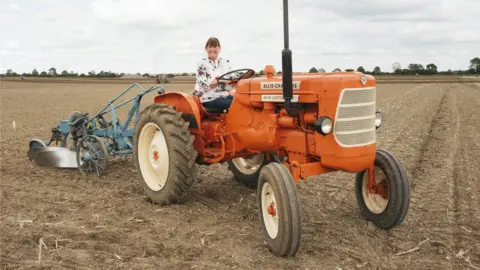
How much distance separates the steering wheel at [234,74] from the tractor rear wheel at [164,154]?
2.23 feet

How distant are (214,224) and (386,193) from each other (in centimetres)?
175

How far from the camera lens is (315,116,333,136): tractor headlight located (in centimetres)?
414

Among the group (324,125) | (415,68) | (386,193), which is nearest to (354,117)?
(324,125)

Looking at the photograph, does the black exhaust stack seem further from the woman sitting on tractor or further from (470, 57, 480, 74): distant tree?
(470, 57, 480, 74): distant tree

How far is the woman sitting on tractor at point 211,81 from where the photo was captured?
5742mm

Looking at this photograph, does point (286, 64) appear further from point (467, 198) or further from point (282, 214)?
point (467, 198)

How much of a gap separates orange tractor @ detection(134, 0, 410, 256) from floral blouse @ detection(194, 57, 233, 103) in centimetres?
12

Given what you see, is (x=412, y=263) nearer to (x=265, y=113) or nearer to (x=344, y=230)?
(x=344, y=230)

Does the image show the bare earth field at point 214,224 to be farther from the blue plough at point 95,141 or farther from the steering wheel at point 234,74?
the steering wheel at point 234,74

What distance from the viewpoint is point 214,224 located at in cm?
495

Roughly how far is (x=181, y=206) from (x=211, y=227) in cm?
80

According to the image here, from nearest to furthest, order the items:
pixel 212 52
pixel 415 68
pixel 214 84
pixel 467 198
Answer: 1. pixel 214 84
2. pixel 467 198
3. pixel 212 52
4. pixel 415 68

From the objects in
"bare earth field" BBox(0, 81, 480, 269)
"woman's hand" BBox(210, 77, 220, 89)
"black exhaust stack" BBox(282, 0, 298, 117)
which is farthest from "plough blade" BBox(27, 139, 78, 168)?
"black exhaust stack" BBox(282, 0, 298, 117)

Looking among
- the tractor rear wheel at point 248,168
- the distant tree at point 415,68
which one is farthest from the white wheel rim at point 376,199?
the distant tree at point 415,68
